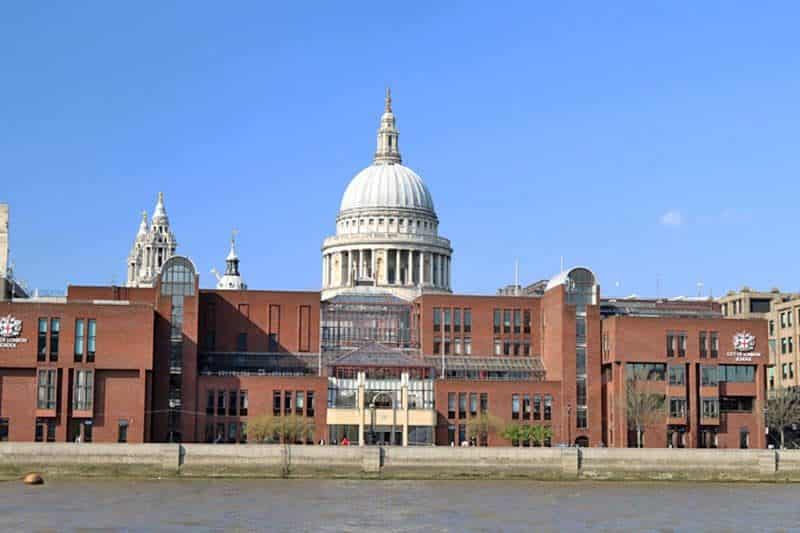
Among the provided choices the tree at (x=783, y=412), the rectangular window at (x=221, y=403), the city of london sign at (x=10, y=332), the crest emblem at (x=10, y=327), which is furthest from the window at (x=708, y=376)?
the crest emblem at (x=10, y=327)

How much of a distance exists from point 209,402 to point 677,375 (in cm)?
3868

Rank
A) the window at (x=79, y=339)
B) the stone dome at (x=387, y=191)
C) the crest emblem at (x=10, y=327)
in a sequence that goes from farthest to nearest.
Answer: the stone dome at (x=387, y=191) → the window at (x=79, y=339) → the crest emblem at (x=10, y=327)

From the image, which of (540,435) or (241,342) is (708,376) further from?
(241,342)

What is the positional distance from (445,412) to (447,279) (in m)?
54.6

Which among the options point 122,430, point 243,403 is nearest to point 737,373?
point 243,403

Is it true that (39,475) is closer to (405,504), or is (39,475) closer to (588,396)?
(405,504)

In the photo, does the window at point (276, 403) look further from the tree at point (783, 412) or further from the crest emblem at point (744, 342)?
the tree at point (783, 412)

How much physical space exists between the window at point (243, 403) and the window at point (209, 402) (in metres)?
2.31

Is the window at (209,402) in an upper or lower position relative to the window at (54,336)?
lower

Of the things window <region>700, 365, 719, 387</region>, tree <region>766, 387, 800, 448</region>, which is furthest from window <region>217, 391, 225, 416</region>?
tree <region>766, 387, 800, 448</region>

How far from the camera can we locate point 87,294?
139375 mm

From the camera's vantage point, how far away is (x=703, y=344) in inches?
5143

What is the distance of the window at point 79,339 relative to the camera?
12075cm

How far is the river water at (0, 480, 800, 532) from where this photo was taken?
72.6m
